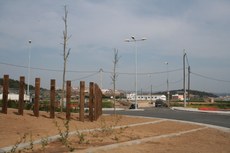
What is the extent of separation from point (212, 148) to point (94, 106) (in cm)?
877

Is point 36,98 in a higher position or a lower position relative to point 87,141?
higher

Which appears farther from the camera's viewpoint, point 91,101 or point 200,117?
point 200,117

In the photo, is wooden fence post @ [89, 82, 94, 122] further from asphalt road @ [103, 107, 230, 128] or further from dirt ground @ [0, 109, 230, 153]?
asphalt road @ [103, 107, 230, 128]

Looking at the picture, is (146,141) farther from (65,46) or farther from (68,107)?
(65,46)

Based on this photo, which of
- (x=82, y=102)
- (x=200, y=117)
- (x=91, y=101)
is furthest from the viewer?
(x=200, y=117)

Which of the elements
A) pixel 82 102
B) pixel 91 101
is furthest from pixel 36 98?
pixel 91 101

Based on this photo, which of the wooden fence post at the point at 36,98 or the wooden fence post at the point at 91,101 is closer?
the wooden fence post at the point at 36,98

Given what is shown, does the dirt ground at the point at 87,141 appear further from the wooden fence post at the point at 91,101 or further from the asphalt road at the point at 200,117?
the asphalt road at the point at 200,117

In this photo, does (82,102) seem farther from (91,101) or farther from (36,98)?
(36,98)

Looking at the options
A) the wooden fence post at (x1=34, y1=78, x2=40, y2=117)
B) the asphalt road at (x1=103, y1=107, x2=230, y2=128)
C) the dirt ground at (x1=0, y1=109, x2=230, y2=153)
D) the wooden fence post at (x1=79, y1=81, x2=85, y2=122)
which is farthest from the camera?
the asphalt road at (x1=103, y1=107, x2=230, y2=128)

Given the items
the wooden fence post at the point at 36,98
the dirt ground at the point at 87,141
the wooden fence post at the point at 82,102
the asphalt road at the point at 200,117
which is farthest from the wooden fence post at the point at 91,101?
the asphalt road at the point at 200,117

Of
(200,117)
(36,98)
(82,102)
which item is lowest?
(200,117)

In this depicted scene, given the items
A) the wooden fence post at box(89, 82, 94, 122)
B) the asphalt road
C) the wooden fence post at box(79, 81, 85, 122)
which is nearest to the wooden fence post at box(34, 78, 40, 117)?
the wooden fence post at box(79, 81, 85, 122)

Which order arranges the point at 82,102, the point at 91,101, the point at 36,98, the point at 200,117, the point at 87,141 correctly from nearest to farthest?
the point at 87,141
the point at 36,98
the point at 82,102
the point at 91,101
the point at 200,117
